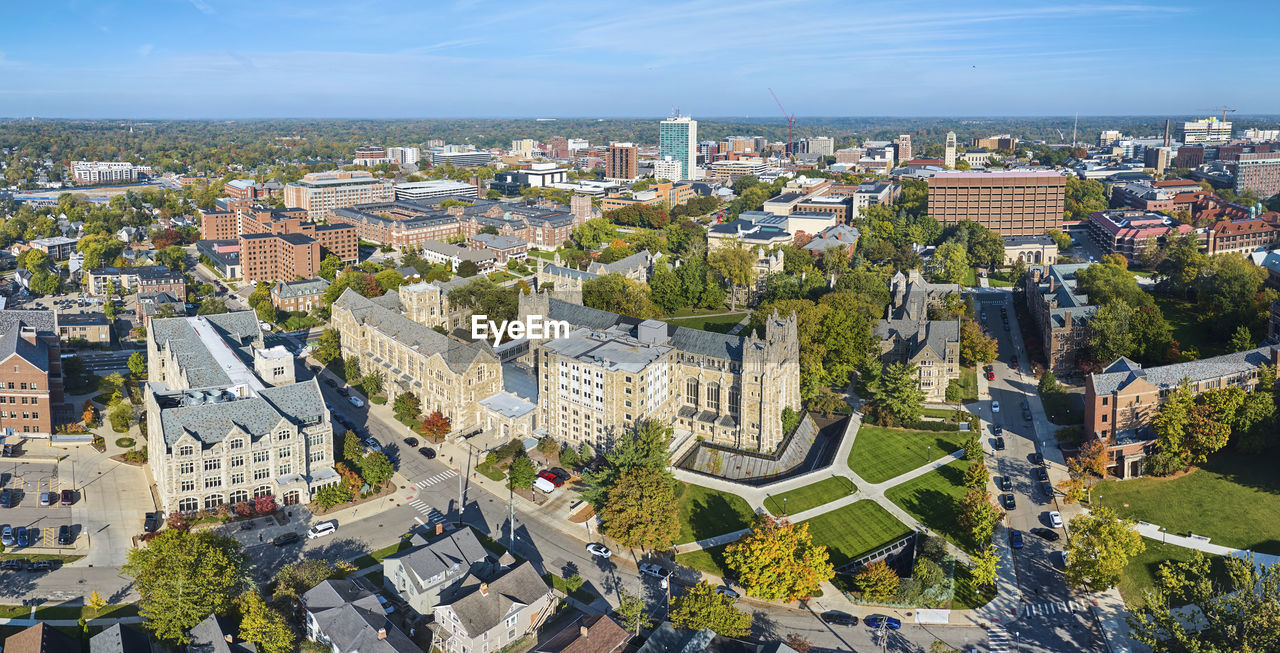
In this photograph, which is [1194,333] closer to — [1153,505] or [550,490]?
[1153,505]

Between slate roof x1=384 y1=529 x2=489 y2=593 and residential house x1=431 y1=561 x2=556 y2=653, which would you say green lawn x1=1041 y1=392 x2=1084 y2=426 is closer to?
residential house x1=431 y1=561 x2=556 y2=653

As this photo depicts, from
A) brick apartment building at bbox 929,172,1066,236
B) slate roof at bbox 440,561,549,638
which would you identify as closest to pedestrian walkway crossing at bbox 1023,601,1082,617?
slate roof at bbox 440,561,549,638

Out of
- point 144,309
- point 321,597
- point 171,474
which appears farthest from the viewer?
point 144,309

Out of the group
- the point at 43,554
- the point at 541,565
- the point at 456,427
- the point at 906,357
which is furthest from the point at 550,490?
the point at 906,357

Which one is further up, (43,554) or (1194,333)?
(1194,333)

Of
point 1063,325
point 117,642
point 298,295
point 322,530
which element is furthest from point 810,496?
point 298,295

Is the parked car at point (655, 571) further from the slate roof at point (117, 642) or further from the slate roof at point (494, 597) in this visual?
the slate roof at point (117, 642)
